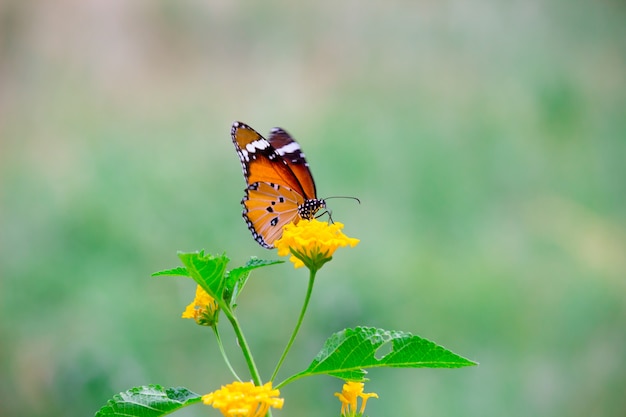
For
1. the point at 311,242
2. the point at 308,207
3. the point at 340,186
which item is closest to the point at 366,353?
the point at 311,242

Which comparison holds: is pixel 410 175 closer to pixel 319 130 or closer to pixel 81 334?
pixel 319 130

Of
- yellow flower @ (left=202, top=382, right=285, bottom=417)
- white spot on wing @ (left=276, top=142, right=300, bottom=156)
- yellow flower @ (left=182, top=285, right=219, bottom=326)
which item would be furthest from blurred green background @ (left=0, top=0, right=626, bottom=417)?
yellow flower @ (left=202, top=382, right=285, bottom=417)

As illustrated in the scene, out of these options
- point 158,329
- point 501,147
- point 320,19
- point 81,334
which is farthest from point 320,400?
point 320,19

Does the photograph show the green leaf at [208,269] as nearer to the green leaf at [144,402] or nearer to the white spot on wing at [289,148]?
the green leaf at [144,402]

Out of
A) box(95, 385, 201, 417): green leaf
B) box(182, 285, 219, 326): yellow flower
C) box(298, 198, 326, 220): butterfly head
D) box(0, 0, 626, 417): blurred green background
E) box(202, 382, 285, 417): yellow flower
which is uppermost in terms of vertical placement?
box(0, 0, 626, 417): blurred green background

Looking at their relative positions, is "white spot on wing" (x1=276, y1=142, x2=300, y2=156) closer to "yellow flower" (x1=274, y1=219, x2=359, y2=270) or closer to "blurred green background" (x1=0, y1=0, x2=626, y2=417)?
"yellow flower" (x1=274, y1=219, x2=359, y2=270)

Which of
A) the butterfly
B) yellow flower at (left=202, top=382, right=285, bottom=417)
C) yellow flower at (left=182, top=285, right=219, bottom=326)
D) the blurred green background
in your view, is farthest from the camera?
the blurred green background

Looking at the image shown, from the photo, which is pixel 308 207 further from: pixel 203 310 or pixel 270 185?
pixel 203 310
